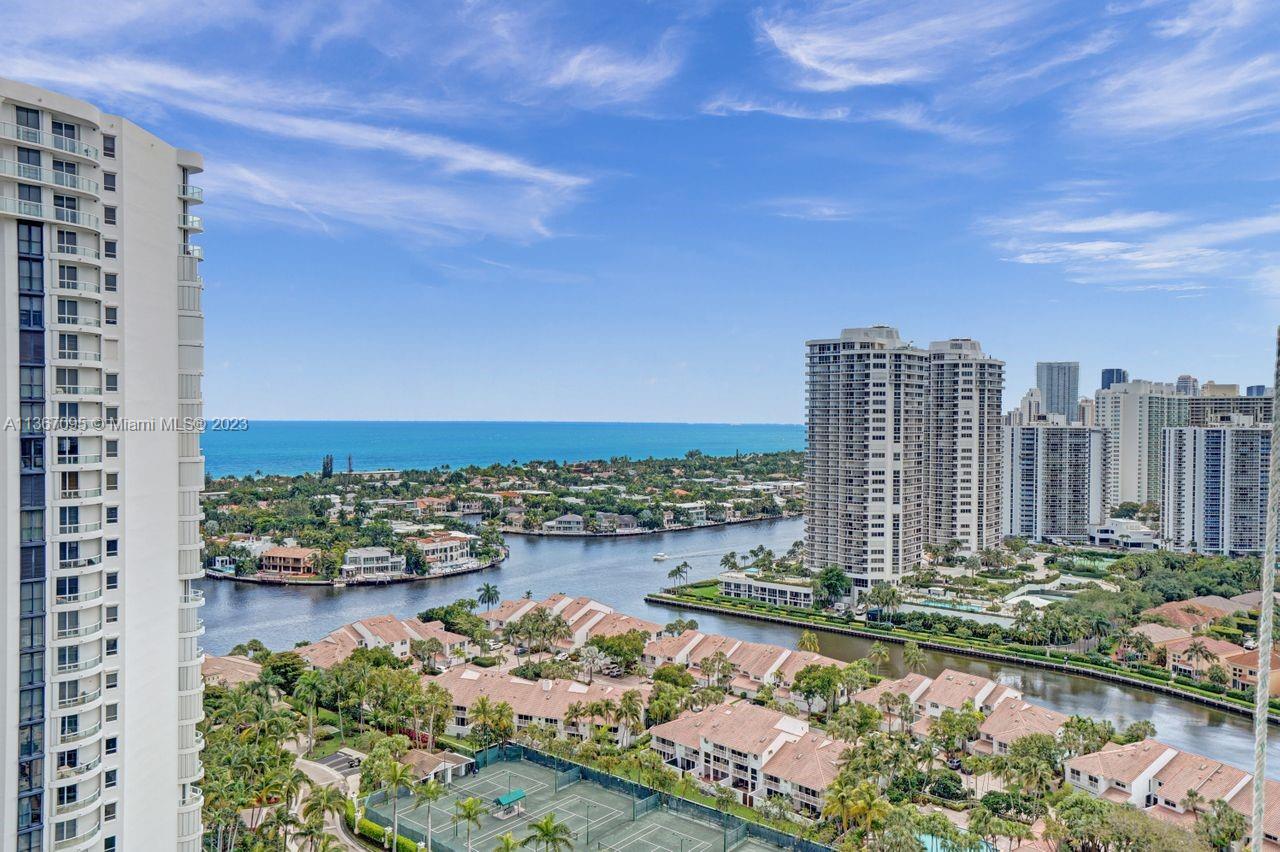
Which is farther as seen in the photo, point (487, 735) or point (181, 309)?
point (487, 735)

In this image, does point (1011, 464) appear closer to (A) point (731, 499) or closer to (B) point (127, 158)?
(A) point (731, 499)

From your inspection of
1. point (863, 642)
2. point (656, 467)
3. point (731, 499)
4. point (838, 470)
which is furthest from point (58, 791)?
point (656, 467)

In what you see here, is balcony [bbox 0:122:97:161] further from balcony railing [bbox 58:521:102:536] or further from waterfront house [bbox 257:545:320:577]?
waterfront house [bbox 257:545:320:577]

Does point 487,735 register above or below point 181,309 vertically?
below

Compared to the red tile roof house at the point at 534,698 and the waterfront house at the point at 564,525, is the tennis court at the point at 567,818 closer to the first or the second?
the red tile roof house at the point at 534,698

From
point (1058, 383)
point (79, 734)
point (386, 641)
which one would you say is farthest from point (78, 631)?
point (1058, 383)

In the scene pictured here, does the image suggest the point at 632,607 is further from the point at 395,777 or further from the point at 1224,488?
the point at 1224,488

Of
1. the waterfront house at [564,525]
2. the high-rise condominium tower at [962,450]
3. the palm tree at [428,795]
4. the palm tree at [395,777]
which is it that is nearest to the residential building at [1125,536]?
the high-rise condominium tower at [962,450]
